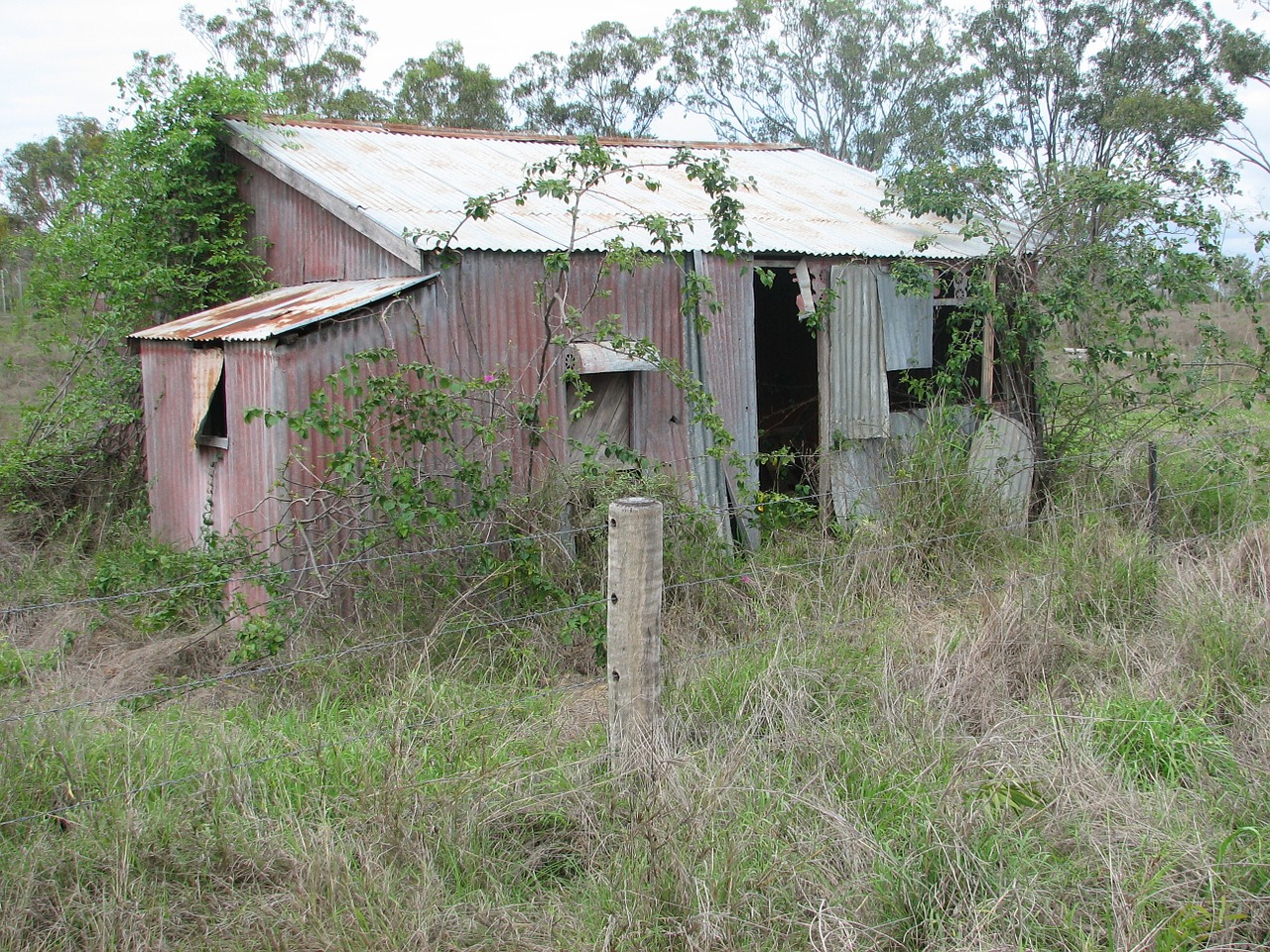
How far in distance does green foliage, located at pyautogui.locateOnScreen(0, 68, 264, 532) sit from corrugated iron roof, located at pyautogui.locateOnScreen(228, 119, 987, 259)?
1.47 ft

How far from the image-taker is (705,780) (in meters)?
3.59

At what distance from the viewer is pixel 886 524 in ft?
23.4

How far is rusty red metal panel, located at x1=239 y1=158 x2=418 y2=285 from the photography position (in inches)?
309

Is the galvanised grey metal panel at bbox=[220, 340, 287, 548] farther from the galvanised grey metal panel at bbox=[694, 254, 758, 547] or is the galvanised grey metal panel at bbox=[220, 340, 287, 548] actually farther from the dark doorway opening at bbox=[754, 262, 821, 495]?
the dark doorway opening at bbox=[754, 262, 821, 495]

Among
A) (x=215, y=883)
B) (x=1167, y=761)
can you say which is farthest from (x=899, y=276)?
(x=215, y=883)

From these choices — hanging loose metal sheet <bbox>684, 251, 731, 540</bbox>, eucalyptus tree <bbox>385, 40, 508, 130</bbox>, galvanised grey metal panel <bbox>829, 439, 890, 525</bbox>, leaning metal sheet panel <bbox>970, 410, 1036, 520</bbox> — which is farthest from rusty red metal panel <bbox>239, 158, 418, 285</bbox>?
eucalyptus tree <bbox>385, 40, 508, 130</bbox>

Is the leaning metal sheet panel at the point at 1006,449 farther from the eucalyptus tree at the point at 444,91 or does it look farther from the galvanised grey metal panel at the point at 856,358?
the eucalyptus tree at the point at 444,91

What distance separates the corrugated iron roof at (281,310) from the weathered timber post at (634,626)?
350cm

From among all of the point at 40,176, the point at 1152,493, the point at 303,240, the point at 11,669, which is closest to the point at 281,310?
the point at 303,240

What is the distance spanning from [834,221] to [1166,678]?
637 cm

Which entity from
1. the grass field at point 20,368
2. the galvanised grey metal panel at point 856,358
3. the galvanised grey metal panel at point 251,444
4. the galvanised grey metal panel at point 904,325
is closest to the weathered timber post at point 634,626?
the galvanised grey metal panel at point 251,444

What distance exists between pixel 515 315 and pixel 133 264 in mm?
4091

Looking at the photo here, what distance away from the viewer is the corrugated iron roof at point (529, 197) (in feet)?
25.4

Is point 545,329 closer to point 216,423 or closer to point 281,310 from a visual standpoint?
point 281,310
